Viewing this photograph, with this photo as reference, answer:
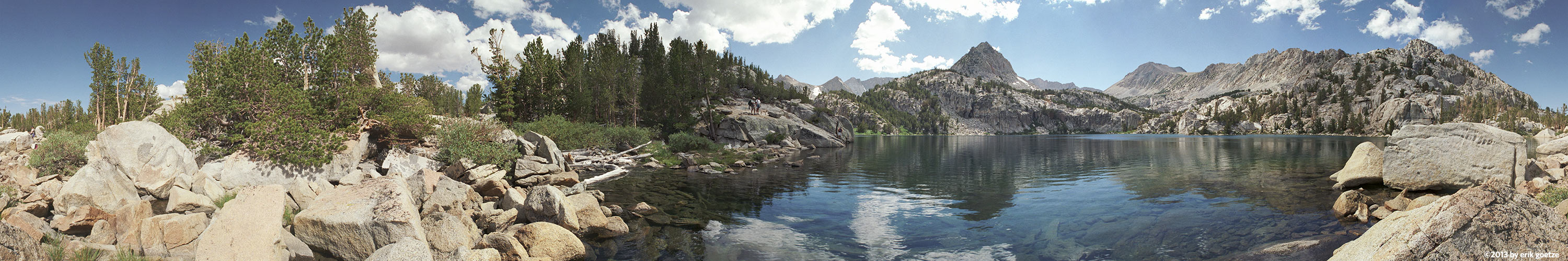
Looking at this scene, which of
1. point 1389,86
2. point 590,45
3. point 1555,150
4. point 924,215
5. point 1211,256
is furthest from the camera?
point 1389,86

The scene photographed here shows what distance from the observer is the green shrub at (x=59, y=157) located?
52.8 feet

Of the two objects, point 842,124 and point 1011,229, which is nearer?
point 1011,229

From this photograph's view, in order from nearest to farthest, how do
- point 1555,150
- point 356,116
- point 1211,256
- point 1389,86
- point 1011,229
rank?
point 1211,256 → point 1011,229 → point 356,116 → point 1555,150 → point 1389,86

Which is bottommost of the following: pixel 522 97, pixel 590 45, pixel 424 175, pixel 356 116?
pixel 424 175

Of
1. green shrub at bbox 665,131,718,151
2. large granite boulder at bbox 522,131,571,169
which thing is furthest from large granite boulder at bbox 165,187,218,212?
green shrub at bbox 665,131,718,151

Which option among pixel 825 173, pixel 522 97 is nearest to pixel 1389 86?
Result: pixel 825 173

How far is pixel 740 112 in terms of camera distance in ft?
222

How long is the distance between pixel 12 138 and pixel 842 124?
250 ft

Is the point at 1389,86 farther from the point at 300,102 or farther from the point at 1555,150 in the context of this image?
the point at 300,102

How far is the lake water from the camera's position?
39.1ft

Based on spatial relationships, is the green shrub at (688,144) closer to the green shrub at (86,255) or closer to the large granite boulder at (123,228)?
the large granite boulder at (123,228)

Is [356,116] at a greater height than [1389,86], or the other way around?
[1389,86]

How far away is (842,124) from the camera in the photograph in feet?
277

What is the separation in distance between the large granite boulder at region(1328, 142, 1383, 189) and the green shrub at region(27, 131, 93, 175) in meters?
43.5
